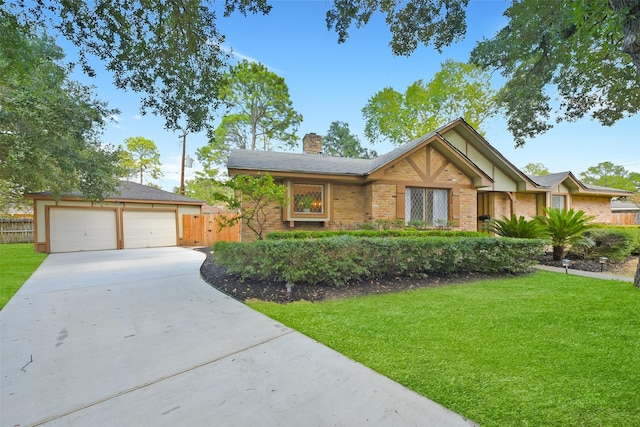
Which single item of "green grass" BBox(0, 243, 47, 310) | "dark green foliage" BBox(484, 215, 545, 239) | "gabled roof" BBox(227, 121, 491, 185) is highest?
"gabled roof" BBox(227, 121, 491, 185)

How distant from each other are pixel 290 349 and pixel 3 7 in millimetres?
6818

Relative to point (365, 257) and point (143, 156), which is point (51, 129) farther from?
point (143, 156)

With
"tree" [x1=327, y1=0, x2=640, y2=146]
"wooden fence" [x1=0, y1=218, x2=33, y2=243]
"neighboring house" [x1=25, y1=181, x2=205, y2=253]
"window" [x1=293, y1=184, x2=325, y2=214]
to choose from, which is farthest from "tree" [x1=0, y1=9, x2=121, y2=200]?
"wooden fence" [x1=0, y1=218, x2=33, y2=243]

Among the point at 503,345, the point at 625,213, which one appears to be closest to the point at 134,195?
the point at 503,345

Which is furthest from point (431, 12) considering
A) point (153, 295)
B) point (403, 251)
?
point (153, 295)

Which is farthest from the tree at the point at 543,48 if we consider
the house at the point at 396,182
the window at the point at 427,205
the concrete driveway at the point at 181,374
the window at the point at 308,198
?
the window at the point at 308,198

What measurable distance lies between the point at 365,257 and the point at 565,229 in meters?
6.99

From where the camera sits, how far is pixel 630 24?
3.08 m

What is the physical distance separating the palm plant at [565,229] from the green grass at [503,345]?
345 centimetres

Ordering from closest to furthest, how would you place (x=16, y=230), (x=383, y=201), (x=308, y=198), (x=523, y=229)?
1. (x=523, y=229)
2. (x=308, y=198)
3. (x=383, y=201)
4. (x=16, y=230)

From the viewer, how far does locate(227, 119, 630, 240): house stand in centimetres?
973

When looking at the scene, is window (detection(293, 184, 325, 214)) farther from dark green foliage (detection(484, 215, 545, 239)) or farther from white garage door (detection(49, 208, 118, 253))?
white garage door (detection(49, 208, 118, 253))

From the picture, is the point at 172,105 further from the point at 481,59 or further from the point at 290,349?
the point at 481,59

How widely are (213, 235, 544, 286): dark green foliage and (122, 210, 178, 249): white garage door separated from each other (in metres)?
10.8
